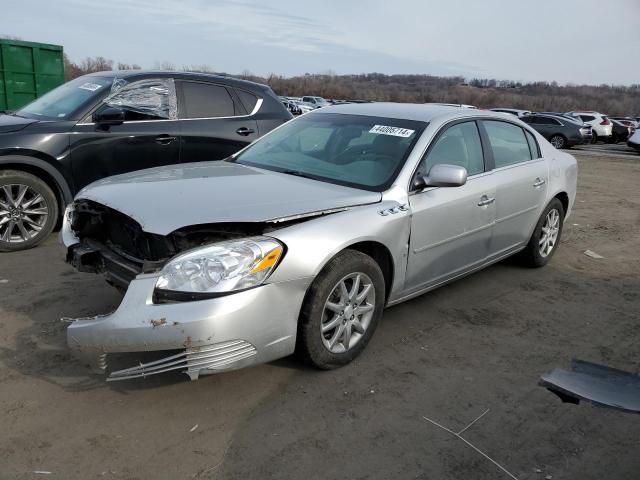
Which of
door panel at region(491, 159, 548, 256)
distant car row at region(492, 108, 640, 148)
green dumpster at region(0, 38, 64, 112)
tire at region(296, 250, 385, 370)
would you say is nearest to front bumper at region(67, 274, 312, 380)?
tire at region(296, 250, 385, 370)

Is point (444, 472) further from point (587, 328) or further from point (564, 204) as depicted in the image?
point (564, 204)

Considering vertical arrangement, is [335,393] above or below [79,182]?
below

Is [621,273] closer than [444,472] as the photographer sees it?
No

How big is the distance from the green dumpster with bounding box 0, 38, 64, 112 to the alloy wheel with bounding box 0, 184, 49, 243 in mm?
6710

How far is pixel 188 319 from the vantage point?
2.61 metres

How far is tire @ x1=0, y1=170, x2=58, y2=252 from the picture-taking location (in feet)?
16.8

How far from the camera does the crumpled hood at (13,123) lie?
203 inches

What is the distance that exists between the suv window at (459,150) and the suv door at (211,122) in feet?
9.06

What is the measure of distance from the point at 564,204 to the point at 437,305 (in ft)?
7.20

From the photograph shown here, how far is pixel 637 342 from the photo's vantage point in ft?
13.0

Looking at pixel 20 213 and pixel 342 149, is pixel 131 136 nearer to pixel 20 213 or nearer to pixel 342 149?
pixel 20 213

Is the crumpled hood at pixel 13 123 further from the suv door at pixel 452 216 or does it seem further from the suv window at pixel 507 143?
the suv window at pixel 507 143

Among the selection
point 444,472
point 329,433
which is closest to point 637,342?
point 444,472

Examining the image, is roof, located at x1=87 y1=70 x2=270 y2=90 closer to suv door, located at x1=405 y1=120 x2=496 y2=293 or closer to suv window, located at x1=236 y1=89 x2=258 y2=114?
suv window, located at x1=236 y1=89 x2=258 y2=114
